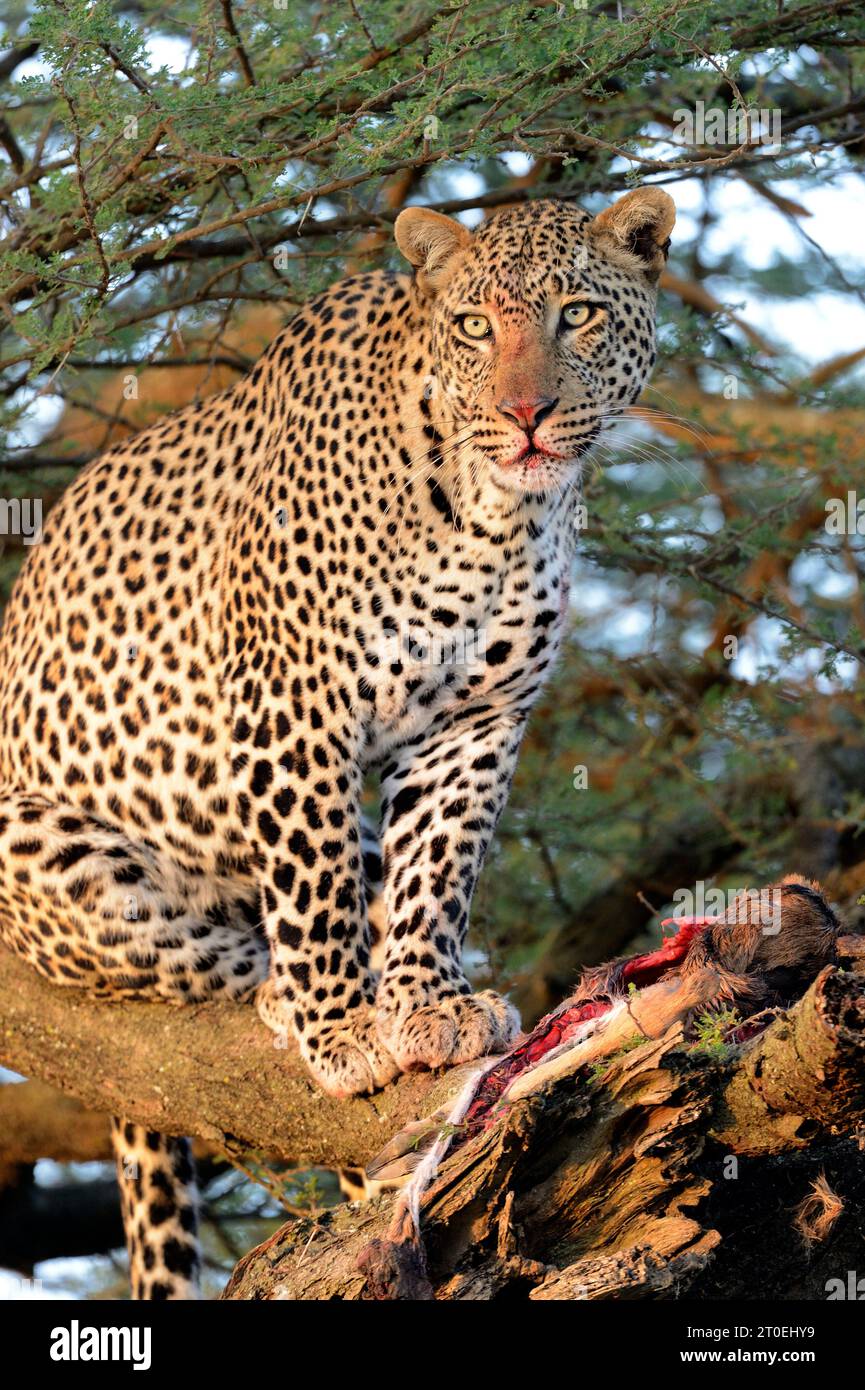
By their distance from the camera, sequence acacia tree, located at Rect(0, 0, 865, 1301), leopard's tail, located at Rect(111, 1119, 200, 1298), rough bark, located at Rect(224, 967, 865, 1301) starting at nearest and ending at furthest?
rough bark, located at Rect(224, 967, 865, 1301), acacia tree, located at Rect(0, 0, 865, 1301), leopard's tail, located at Rect(111, 1119, 200, 1298)

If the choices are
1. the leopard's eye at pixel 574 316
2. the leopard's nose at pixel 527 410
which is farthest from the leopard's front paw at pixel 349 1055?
the leopard's eye at pixel 574 316

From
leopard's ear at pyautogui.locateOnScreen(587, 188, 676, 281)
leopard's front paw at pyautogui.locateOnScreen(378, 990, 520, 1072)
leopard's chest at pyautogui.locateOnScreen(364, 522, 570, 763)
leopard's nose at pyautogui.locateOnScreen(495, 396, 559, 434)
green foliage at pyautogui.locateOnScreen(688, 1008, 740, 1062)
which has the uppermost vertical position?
leopard's ear at pyautogui.locateOnScreen(587, 188, 676, 281)

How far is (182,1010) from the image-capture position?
21.8ft

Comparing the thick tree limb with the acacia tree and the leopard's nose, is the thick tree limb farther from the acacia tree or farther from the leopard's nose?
the leopard's nose

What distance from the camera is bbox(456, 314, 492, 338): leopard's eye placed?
19.9ft

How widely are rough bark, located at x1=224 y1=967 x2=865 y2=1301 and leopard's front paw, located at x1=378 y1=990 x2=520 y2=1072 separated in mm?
1040

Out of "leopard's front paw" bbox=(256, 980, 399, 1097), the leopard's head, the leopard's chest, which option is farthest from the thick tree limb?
the leopard's head

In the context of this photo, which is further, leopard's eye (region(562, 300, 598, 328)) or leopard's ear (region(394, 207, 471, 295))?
leopard's ear (region(394, 207, 471, 295))

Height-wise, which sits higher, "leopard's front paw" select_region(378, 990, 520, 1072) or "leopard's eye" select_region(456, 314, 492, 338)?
"leopard's eye" select_region(456, 314, 492, 338)

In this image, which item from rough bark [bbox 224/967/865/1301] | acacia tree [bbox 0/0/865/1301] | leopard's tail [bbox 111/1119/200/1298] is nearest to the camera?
rough bark [bbox 224/967/865/1301]

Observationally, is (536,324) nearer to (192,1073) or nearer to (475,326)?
(475,326)

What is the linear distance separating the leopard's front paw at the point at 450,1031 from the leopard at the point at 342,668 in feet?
0.03

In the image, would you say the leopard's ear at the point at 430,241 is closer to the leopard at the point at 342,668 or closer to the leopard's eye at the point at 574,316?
the leopard at the point at 342,668

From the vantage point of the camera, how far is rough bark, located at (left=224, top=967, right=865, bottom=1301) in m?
4.26
